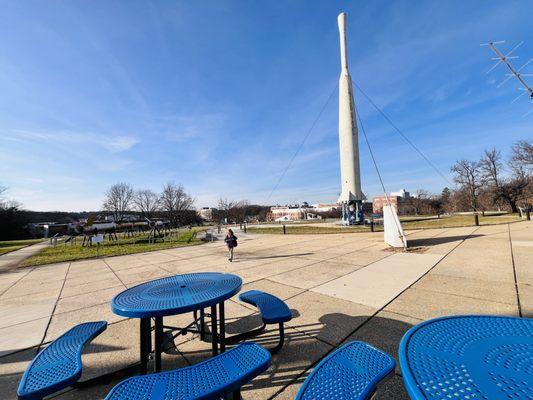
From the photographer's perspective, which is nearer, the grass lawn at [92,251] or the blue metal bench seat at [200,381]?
the blue metal bench seat at [200,381]

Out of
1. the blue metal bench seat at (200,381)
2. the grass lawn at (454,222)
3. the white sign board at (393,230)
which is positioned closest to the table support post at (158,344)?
the blue metal bench seat at (200,381)

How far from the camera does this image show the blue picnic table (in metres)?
2.38

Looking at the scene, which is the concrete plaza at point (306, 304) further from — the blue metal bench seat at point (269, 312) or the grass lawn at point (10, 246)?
the grass lawn at point (10, 246)

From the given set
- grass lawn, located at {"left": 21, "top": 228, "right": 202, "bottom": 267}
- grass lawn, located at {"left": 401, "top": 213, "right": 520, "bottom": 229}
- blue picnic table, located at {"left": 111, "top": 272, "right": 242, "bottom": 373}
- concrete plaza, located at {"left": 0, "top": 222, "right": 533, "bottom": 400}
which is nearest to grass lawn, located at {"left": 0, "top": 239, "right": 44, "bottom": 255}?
grass lawn, located at {"left": 21, "top": 228, "right": 202, "bottom": 267}

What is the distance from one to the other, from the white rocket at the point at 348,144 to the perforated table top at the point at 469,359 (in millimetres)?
25157

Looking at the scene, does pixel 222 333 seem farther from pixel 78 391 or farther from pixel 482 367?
pixel 482 367

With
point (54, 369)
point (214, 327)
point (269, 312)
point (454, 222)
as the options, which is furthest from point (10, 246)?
point (454, 222)

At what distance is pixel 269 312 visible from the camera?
3117 mm

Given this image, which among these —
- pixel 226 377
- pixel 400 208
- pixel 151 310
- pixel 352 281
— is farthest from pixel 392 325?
pixel 400 208

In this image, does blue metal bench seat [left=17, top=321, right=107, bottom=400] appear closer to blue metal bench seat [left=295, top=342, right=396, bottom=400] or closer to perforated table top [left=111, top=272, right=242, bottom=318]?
perforated table top [left=111, top=272, right=242, bottom=318]

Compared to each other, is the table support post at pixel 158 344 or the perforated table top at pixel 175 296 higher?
the perforated table top at pixel 175 296

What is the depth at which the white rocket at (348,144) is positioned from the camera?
25.8 metres

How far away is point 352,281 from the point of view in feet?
19.6

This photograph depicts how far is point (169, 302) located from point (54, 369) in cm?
97
